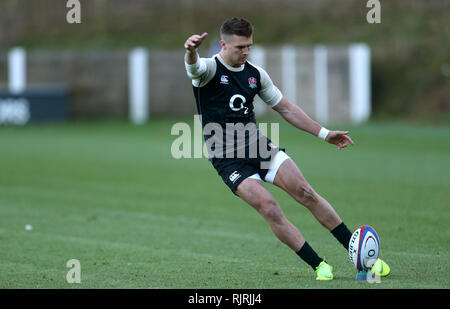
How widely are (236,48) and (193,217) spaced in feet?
15.2

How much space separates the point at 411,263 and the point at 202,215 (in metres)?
4.38

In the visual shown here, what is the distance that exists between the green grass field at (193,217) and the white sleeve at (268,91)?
5.60 feet

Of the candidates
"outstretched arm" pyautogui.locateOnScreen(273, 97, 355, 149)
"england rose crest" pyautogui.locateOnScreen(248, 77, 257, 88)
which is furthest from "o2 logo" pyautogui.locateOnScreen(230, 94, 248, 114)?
"outstretched arm" pyautogui.locateOnScreen(273, 97, 355, 149)

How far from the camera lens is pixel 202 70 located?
719 centimetres

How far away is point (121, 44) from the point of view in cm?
3716

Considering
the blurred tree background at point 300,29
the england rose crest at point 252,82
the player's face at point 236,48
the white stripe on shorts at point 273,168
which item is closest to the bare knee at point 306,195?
the white stripe on shorts at point 273,168

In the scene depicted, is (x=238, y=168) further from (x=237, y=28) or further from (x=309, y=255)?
(x=237, y=28)

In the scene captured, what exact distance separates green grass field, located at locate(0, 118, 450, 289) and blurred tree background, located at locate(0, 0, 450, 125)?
27.0ft

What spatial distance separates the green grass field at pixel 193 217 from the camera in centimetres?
758

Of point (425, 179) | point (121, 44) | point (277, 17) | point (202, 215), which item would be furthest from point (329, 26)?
point (202, 215)

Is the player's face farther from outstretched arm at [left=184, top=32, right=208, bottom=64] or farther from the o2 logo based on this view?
outstretched arm at [left=184, top=32, right=208, bottom=64]

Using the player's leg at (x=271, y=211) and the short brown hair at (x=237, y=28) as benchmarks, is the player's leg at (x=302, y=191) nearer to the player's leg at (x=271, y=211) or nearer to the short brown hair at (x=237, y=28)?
the player's leg at (x=271, y=211)

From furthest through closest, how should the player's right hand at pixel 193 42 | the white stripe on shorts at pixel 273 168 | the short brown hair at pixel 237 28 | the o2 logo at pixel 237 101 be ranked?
the o2 logo at pixel 237 101 < the white stripe on shorts at pixel 273 168 < the short brown hair at pixel 237 28 < the player's right hand at pixel 193 42

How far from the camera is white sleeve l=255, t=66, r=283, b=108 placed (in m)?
7.66
